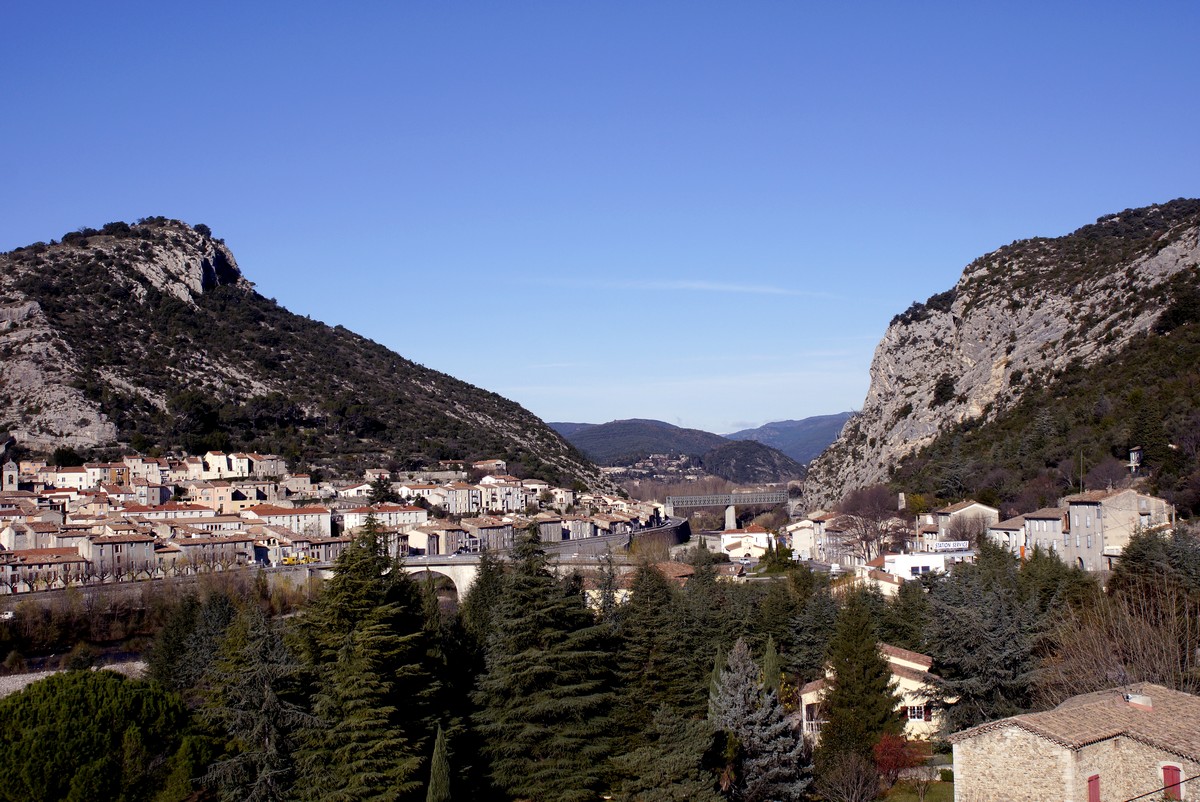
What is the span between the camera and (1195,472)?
137 feet

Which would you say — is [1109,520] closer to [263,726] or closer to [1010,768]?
[1010,768]

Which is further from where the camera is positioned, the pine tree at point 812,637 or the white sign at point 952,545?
the white sign at point 952,545

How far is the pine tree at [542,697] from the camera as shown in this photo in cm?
2128

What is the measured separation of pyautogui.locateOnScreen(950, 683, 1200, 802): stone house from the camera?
1639 centimetres

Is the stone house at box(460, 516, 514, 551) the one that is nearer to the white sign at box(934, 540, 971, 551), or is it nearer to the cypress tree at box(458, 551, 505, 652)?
the cypress tree at box(458, 551, 505, 652)

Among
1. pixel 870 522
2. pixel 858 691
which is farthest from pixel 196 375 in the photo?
pixel 858 691

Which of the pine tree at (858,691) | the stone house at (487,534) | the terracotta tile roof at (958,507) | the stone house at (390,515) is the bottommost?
the pine tree at (858,691)

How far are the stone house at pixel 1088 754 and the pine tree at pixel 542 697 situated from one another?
6.90 metres

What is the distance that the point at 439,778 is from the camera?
60.2 ft

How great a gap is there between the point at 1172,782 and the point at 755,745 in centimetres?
840

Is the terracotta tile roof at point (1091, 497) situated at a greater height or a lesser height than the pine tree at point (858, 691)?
greater

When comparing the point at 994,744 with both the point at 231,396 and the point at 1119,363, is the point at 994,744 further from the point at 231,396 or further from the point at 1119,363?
the point at 231,396

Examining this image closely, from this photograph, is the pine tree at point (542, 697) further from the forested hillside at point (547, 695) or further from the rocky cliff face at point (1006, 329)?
the rocky cliff face at point (1006, 329)

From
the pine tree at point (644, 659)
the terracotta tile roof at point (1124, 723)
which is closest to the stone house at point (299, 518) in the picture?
the pine tree at point (644, 659)
